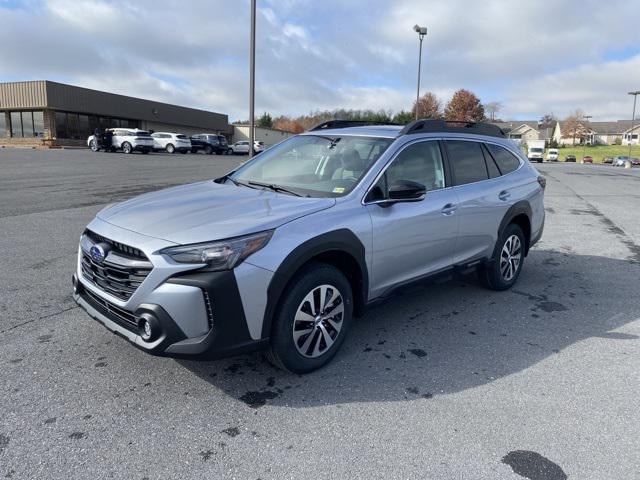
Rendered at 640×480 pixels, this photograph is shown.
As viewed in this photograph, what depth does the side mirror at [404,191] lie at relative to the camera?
141 inches

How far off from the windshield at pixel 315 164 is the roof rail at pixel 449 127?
0.37m

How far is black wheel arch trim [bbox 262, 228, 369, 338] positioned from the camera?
3.01 meters

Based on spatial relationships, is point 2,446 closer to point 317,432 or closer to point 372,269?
point 317,432

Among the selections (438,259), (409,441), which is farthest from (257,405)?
(438,259)

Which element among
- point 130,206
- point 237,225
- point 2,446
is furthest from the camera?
point 130,206

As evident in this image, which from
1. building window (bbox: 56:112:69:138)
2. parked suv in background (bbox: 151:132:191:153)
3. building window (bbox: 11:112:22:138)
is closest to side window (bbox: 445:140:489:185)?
parked suv in background (bbox: 151:132:191:153)

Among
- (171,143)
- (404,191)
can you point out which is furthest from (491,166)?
(171,143)

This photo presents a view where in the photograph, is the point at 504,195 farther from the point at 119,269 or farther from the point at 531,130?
the point at 531,130

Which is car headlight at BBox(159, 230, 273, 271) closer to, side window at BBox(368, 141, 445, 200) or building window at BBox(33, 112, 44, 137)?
side window at BBox(368, 141, 445, 200)

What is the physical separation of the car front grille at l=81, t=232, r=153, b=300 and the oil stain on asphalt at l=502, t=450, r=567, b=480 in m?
2.26

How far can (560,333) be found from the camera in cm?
434

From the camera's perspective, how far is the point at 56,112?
Answer: 40656 millimetres

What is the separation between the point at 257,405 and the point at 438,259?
6.89 ft

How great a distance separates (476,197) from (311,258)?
2174 millimetres
